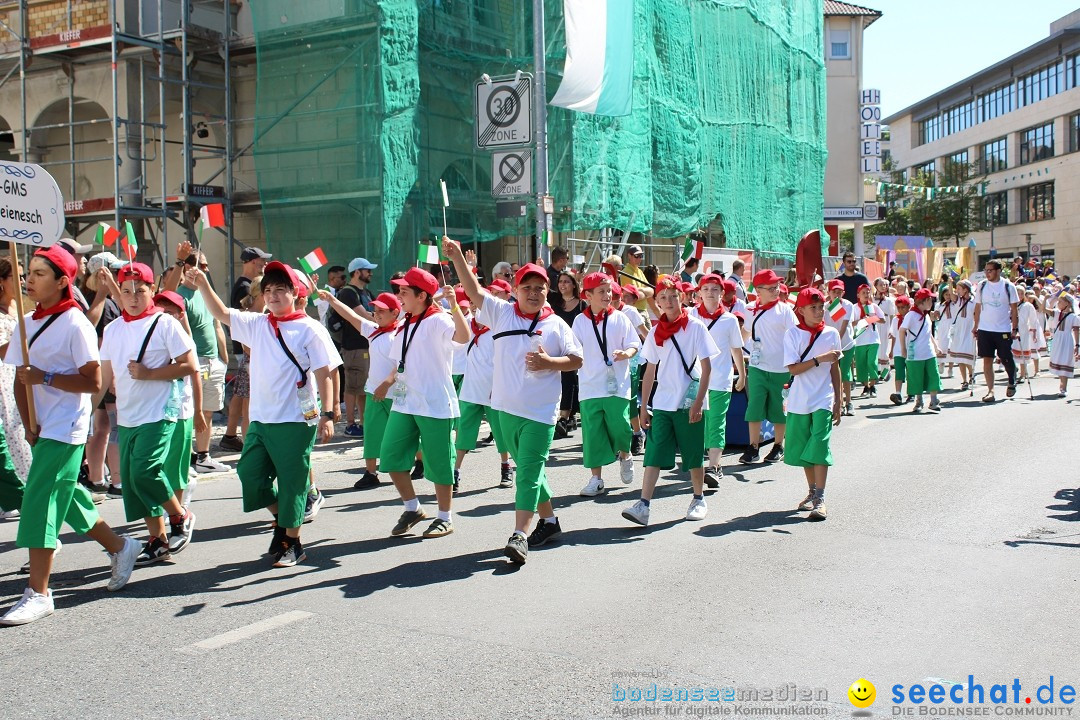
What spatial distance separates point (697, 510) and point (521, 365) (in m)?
2.04

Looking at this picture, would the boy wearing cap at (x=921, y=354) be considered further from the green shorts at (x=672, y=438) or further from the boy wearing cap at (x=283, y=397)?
the boy wearing cap at (x=283, y=397)

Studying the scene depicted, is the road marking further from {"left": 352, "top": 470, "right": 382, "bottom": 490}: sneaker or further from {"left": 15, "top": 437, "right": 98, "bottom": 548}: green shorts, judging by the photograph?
{"left": 352, "top": 470, "right": 382, "bottom": 490}: sneaker

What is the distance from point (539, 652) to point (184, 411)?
310cm

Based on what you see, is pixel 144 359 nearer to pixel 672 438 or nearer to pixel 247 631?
pixel 247 631

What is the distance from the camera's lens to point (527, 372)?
21.5 feet

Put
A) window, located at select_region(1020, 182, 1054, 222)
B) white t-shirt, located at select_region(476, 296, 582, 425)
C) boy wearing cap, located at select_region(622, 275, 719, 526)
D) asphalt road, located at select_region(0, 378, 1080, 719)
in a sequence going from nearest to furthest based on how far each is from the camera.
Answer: asphalt road, located at select_region(0, 378, 1080, 719), white t-shirt, located at select_region(476, 296, 582, 425), boy wearing cap, located at select_region(622, 275, 719, 526), window, located at select_region(1020, 182, 1054, 222)

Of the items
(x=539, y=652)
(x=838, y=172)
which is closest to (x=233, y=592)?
(x=539, y=652)

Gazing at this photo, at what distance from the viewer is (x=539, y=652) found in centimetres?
478

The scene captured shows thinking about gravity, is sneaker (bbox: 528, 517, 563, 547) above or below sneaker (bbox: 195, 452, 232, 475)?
below

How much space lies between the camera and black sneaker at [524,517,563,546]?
684 centimetres

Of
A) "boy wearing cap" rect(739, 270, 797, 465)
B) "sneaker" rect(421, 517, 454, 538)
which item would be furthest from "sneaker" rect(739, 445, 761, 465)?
"sneaker" rect(421, 517, 454, 538)

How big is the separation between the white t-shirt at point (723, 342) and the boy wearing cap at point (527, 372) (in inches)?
105

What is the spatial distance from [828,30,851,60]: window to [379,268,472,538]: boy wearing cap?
4426 cm

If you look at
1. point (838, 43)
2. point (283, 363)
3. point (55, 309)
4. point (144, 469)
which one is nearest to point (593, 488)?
point (283, 363)
